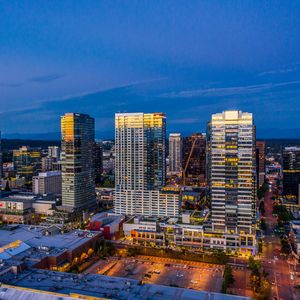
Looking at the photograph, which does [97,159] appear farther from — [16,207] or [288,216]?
[288,216]

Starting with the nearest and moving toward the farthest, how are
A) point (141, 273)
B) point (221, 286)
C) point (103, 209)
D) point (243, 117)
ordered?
point (221, 286), point (141, 273), point (243, 117), point (103, 209)

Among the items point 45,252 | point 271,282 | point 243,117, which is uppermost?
point 243,117

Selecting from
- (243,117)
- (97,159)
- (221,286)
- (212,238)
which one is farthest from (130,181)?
(97,159)

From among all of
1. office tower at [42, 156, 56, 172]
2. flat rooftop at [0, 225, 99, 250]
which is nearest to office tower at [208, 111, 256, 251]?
flat rooftop at [0, 225, 99, 250]

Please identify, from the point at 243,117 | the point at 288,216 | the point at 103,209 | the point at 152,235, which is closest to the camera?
the point at 243,117

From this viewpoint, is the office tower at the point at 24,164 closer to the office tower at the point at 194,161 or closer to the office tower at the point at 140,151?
the office tower at the point at 194,161

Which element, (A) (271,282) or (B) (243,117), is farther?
(B) (243,117)

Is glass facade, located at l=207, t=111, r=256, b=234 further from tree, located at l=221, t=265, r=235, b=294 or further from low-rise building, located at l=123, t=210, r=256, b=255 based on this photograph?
tree, located at l=221, t=265, r=235, b=294

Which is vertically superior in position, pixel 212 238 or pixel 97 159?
pixel 97 159
